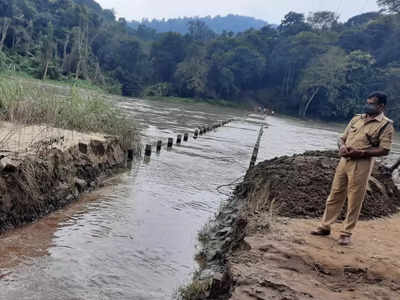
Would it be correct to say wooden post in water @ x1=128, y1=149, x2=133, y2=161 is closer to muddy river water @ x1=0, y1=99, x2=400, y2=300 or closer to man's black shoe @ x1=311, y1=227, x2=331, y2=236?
muddy river water @ x1=0, y1=99, x2=400, y2=300

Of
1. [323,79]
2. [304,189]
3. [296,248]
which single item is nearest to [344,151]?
[296,248]

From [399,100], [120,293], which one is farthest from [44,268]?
[399,100]

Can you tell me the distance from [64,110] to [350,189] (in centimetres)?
675

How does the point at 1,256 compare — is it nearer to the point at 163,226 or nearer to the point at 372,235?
the point at 163,226

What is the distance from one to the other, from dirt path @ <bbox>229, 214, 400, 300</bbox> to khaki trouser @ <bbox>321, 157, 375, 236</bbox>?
11.5 inches

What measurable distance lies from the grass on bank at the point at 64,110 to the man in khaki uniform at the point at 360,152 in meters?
5.93

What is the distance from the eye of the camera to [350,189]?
17.0ft

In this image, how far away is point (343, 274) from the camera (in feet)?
14.6

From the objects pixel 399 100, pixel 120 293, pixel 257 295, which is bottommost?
pixel 120 293

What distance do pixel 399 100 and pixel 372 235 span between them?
5392 centimetres

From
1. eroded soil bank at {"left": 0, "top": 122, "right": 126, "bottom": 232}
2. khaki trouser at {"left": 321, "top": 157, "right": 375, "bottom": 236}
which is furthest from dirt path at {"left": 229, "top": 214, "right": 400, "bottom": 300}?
eroded soil bank at {"left": 0, "top": 122, "right": 126, "bottom": 232}

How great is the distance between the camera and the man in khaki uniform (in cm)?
503

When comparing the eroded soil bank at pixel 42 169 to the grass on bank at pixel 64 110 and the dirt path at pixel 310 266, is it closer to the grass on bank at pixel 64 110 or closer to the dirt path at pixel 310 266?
the grass on bank at pixel 64 110

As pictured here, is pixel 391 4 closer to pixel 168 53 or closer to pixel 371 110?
pixel 168 53
